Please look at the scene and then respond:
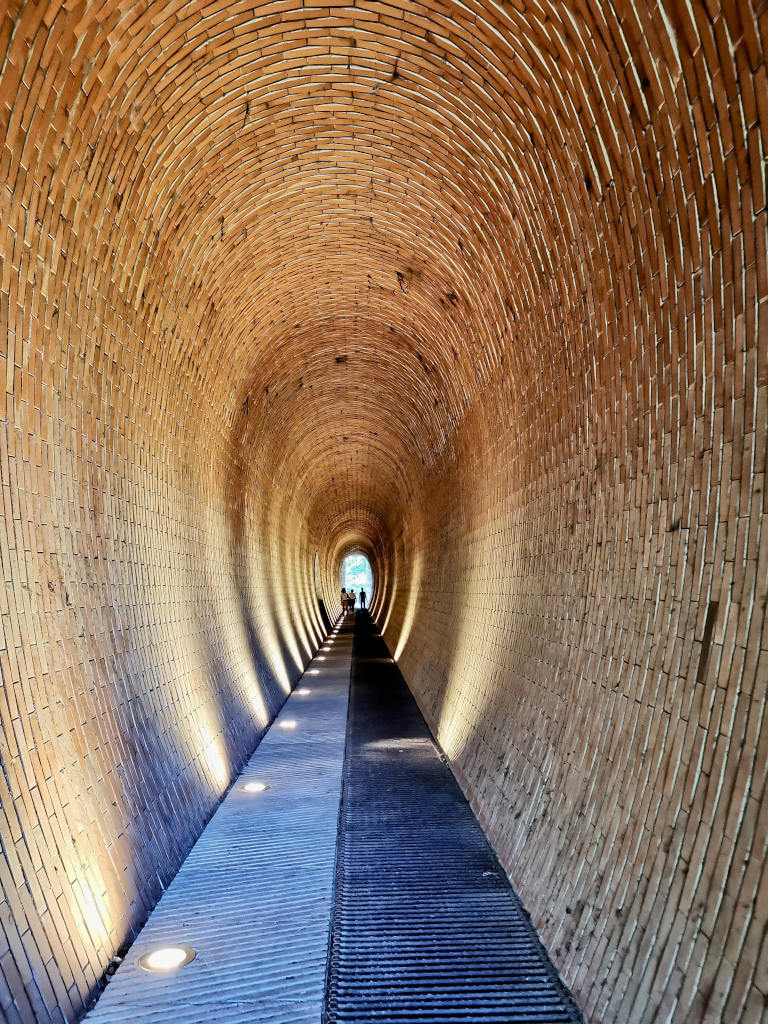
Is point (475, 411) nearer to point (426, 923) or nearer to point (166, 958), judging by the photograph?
point (426, 923)

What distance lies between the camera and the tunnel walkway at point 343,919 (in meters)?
3.72

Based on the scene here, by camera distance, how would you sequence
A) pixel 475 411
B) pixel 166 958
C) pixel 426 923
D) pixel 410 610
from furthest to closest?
1. pixel 410 610
2. pixel 475 411
3. pixel 426 923
4. pixel 166 958

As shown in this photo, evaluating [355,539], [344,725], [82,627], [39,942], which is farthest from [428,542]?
[355,539]

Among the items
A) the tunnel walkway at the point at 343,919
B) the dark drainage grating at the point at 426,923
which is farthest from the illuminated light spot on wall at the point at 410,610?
the dark drainage grating at the point at 426,923

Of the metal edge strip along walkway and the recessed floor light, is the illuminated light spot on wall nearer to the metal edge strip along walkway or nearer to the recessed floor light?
the metal edge strip along walkway

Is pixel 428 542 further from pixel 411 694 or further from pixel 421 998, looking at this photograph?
pixel 421 998

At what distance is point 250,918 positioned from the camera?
470cm

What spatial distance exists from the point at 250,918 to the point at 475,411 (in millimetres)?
5932

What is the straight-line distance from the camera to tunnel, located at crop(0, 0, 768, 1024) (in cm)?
302

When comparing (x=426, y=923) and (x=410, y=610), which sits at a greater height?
(x=410, y=610)

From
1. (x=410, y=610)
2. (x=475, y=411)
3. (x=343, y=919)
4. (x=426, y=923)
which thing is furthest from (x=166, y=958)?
(x=410, y=610)

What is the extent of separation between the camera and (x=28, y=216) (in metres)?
3.86

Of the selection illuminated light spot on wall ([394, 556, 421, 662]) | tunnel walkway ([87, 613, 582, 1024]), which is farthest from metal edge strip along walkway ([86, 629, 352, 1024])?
illuminated light spot on wall ([394, 556, 421, 662])

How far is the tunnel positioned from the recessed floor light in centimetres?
24
